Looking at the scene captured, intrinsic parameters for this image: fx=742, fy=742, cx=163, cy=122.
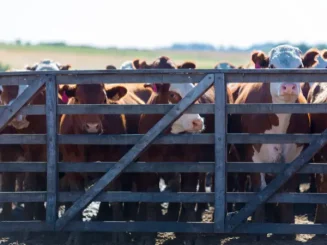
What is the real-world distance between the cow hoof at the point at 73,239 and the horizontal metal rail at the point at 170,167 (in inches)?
41.2

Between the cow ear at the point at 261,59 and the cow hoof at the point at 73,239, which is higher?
the cow ear at the point at 261,59

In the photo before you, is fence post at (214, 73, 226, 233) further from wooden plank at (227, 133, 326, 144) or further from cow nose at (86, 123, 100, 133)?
cow nose at (86, 123, 100, 133)

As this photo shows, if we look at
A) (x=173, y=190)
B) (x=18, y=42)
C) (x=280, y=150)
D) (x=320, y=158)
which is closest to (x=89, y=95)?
(x=173, y=190)

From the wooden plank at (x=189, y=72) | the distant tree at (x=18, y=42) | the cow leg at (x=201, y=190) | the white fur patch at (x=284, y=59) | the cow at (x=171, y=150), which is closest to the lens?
the wooden plank at (x=189, y=72)

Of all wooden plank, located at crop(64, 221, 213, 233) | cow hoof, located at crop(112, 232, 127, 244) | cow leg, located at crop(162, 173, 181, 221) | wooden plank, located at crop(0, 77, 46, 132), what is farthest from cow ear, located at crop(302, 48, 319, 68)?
wooden plank, located at crop(0, 77, 46, 132)

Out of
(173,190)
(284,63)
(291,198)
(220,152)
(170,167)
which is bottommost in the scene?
(291,198)

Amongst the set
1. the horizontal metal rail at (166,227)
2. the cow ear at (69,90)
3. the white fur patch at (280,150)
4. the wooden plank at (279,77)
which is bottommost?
the horizontal metal rail at (166,227)

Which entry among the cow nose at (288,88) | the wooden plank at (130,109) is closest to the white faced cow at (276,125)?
the cow nose at (288,88)

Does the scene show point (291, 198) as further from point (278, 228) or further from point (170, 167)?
point (170, 167)

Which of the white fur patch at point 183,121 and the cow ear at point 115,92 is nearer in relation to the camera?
the white fur patch at point 183,121

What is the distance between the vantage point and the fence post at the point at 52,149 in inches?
311

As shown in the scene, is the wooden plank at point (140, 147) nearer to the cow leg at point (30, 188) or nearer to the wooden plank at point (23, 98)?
the wooden plank at point (23, 98)

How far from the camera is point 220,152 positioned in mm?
7789

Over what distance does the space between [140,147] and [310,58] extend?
3.40 m
